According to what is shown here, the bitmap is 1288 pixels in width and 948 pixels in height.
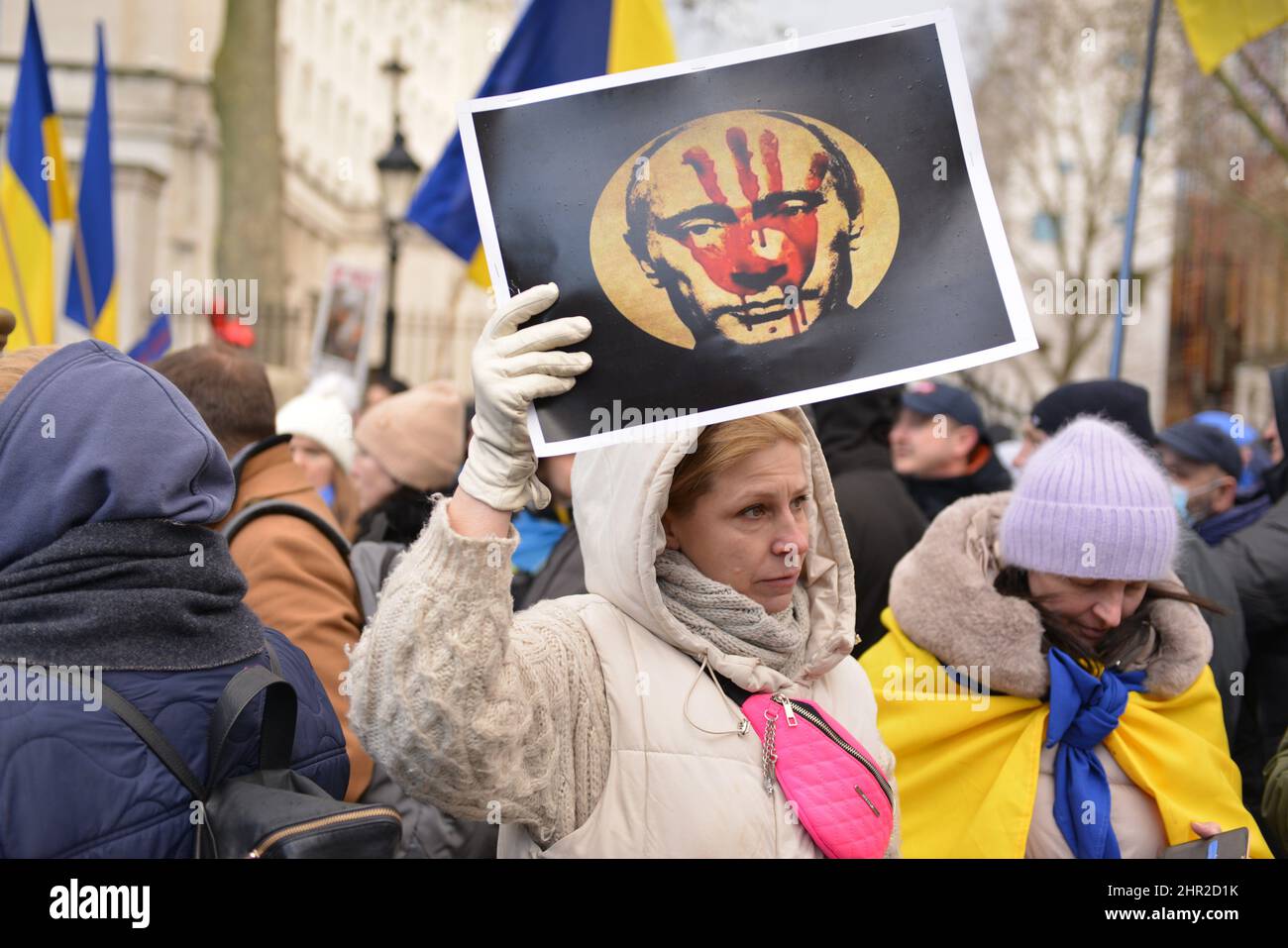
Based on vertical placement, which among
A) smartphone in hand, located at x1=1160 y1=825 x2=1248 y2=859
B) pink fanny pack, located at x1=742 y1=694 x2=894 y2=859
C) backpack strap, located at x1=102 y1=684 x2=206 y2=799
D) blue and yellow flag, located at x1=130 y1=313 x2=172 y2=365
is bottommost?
smartphone in hand, located at x1=1160 y1=825 x2=1248 y2=859

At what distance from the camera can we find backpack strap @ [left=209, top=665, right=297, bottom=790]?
6.69ft

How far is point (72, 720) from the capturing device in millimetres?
1949

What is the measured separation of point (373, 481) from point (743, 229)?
3.07m

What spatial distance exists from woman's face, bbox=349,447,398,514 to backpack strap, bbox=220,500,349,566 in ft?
4.66

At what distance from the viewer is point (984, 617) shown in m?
3.18

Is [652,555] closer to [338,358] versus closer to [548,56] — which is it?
[548,56]

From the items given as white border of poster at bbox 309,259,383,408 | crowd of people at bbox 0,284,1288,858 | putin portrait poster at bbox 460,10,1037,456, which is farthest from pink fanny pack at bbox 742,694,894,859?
white border of poster at bbox 309,259,383,408

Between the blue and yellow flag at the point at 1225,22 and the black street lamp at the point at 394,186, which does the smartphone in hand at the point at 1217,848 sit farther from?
the black street lamp at the point at 394,186

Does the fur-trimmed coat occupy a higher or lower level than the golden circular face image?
lower

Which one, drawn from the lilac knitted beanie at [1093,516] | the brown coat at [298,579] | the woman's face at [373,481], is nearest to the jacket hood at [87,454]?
the brown coat at [298,579]

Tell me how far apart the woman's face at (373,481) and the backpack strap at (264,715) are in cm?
292

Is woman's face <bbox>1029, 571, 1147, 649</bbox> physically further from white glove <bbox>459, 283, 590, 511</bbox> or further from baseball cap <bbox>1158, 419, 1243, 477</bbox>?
baseball cap <bbox>1158, 419, 1243, 477</bbox>
